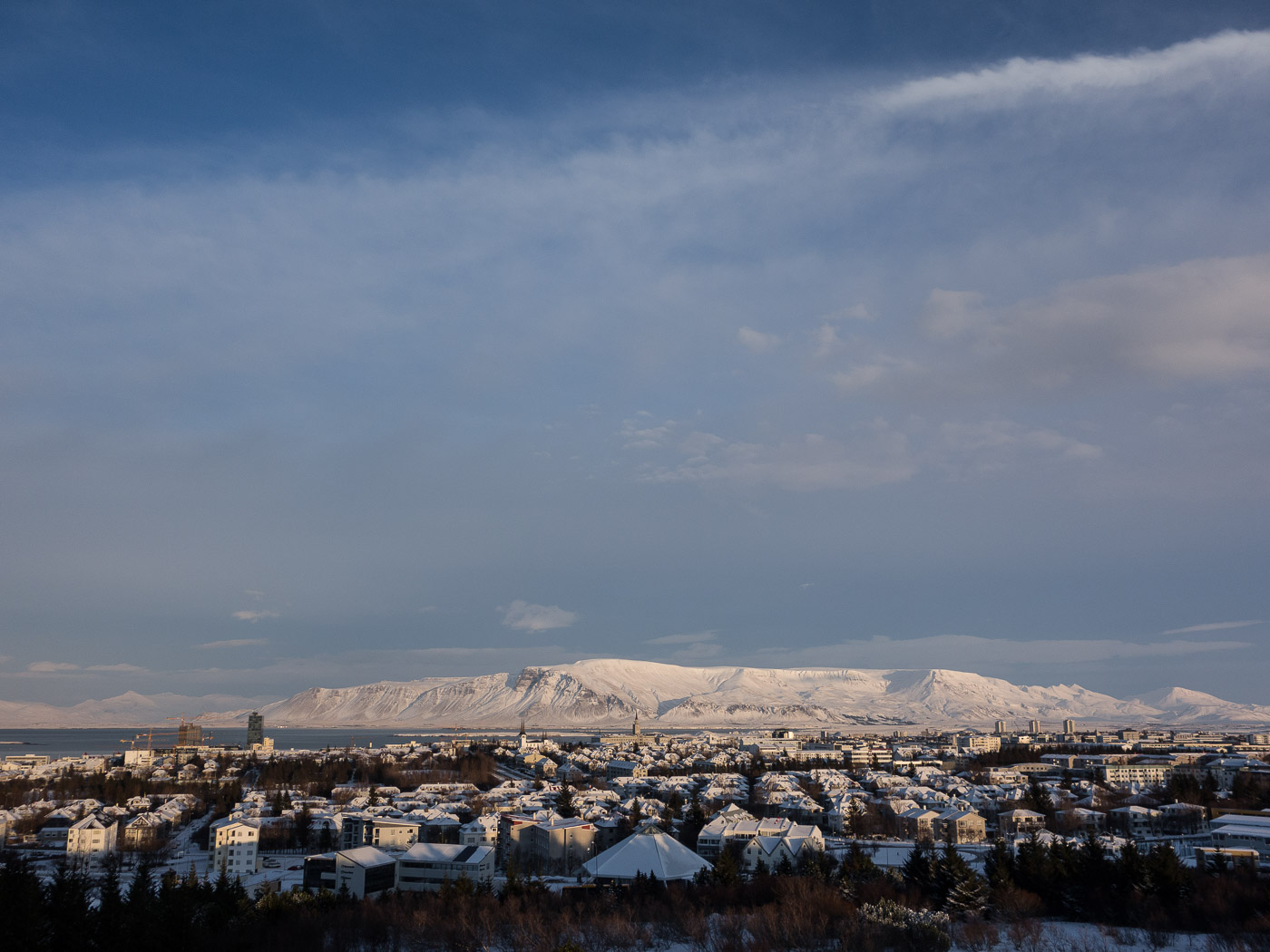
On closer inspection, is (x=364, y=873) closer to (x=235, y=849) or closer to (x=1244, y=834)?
(x=235, y=849)

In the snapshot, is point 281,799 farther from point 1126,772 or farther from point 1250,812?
point 1126,772

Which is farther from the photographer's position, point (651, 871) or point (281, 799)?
point (281, 799)

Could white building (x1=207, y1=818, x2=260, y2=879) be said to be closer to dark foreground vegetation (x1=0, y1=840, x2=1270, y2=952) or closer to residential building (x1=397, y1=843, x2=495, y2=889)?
residential building (x1=397, y1=843, x2=495, y2=889)

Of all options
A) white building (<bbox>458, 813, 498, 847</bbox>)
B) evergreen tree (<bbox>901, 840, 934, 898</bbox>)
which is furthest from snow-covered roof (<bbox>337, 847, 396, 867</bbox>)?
evergreen tree (<bbox>901, 840, 934, 898</bbox>)

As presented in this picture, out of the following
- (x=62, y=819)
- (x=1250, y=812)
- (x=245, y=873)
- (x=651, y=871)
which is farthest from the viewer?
(x=62, y=819)

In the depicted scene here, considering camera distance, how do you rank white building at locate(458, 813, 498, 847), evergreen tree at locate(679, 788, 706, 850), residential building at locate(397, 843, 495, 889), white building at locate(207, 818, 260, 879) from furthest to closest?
1. white building at locate(458, 813, 498, 847)
2. evergreen tree at locate(679, 788, 706, 850)
3. white building at locate(207, 818, 260, 879)
4. residential building at locate(397, 843, 495, 889)

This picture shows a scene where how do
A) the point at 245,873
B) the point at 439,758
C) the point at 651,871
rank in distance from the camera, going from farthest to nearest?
the point at 439,758 → the point at 245,873 → the point at 651,871

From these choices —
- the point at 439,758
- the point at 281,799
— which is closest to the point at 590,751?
the point at 439,758

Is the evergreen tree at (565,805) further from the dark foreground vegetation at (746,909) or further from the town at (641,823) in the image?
the dark foreground vegetation at (746,909)
